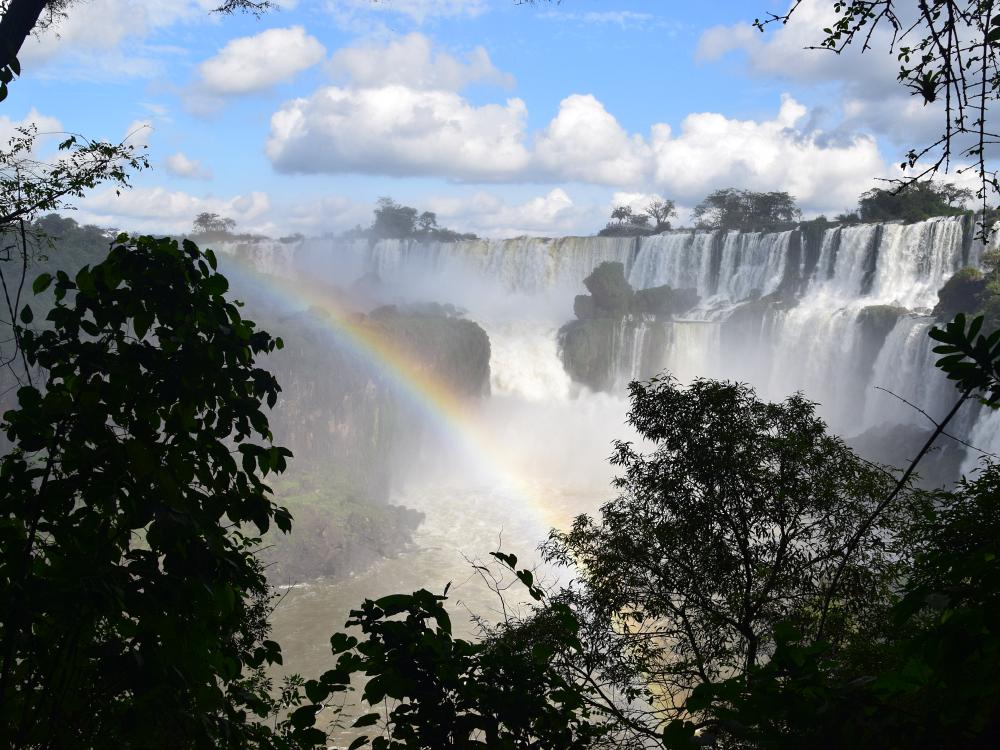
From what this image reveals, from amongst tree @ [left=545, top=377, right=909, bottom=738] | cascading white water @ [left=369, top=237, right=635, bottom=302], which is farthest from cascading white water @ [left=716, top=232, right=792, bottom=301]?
tree @ [left=545, top=377, right=909, bottom=738]

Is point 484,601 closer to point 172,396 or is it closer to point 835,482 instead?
point 835,482

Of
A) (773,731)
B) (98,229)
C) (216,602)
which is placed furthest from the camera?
(98,229)

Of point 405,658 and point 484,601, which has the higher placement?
point 405,658

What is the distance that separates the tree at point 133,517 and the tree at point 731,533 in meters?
5.85

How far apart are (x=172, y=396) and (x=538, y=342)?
44230 mm

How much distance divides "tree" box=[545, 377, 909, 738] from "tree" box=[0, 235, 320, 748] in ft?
19.2

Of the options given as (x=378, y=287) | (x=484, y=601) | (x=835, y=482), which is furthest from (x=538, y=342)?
(x=835, y=482)

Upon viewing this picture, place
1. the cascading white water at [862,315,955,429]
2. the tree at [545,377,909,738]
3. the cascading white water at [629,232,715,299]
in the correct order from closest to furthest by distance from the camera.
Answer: the tree at [545,377,909,738] → the cascading white water at [862,315,955,429] → the cascading white water at [629,232,715,299]

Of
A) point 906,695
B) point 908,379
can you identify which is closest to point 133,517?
point 906,695

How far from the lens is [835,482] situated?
26.6 feet

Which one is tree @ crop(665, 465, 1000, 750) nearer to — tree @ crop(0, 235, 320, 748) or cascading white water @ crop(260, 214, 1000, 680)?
tree @ crop(0, 235, 320, 748)

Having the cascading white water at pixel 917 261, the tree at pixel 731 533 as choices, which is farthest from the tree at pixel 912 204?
the tree at pixel 731 533

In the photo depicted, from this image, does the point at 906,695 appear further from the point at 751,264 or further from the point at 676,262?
the point at 676,262

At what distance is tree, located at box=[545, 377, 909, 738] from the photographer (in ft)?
24.8
